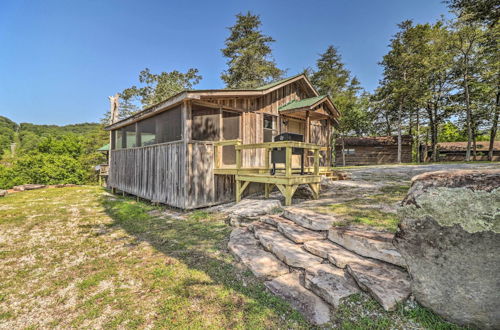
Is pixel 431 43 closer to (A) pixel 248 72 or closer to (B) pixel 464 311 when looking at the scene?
(A) pixel 248 72

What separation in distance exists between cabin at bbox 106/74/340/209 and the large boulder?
3.35m

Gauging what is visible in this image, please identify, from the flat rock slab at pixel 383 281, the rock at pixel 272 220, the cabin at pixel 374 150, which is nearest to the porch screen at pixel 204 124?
the rock at pixel 272 220

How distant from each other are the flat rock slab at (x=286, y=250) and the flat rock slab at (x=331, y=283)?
193 mm

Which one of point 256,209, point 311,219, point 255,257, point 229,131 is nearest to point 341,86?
point 229,131

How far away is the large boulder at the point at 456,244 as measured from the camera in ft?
5.24

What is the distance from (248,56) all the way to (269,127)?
17.6 metres

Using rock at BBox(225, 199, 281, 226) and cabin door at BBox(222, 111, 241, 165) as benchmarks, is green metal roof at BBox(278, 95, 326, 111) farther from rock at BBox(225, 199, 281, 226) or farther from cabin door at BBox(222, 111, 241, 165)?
rock at BBox(225, 199, 281, 226)

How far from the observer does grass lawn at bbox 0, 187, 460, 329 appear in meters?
2.03

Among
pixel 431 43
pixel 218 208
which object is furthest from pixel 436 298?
pixel 431 43

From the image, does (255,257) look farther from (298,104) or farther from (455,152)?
(455,152)

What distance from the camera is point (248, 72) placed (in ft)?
77.0

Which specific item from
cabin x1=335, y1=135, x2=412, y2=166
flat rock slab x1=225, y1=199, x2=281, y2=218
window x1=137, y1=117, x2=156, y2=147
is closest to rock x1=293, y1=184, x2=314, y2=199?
flat rock slab x1=225, y1=199, x2=281, y2=218

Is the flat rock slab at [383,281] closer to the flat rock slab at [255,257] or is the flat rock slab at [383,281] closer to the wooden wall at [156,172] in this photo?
the flat rock slab at [255,257]

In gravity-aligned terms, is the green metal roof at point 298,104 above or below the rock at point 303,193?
above
